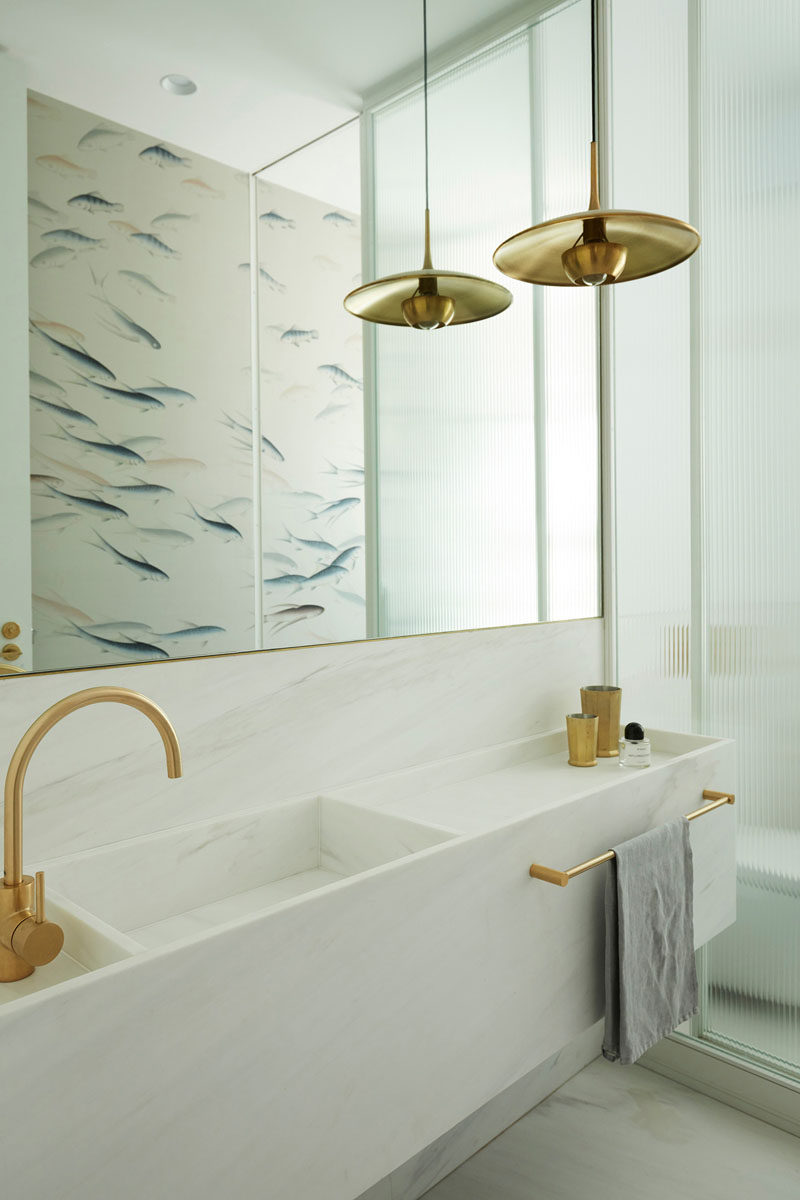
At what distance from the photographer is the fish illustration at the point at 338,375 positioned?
1.63 metres

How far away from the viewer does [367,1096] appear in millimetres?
1161

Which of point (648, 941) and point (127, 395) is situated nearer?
point (127, 395)

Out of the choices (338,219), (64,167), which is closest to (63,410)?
(64,167)

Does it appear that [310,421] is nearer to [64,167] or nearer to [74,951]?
[64,167]

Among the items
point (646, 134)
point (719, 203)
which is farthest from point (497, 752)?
point (646, 134)

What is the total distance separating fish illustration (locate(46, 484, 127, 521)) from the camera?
128 centimetres

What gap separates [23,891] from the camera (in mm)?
1033

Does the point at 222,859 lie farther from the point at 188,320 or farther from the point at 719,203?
the point at 719,203

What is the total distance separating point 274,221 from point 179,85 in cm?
25

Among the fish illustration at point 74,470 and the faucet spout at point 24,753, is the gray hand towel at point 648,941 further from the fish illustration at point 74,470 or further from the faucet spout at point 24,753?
the fish illustration at point 74,470

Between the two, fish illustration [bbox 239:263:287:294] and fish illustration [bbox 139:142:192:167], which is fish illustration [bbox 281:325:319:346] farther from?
fish illustration [bbox 139:142:192:167]

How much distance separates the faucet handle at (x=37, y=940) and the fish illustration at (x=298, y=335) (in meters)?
1.00

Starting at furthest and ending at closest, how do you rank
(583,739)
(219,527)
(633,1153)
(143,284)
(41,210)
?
(633,1153) → (583,739) → (219,527) → (143,284) → (41,210)

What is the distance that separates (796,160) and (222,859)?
1980 millimetres
